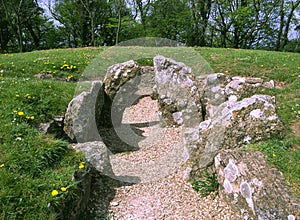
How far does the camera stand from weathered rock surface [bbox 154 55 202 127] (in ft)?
30.8

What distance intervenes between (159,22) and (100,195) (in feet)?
106

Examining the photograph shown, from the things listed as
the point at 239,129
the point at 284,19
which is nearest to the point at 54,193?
the point at 239,129

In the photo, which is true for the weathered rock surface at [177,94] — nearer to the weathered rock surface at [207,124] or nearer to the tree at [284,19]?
the weathered rock surface at [207,124]

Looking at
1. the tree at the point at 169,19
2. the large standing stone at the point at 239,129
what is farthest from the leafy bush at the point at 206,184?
the tree at the point at 169,19

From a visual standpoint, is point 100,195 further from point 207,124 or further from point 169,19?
point 169,19

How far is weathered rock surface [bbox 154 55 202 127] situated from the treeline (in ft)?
74.2

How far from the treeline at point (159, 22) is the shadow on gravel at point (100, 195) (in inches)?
1069

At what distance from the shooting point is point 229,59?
595 inches

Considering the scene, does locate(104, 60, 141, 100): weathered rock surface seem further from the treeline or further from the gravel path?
the treeline

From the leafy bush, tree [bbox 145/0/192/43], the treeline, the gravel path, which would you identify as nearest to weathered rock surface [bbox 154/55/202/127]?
the gravel path

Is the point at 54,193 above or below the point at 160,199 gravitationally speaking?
above

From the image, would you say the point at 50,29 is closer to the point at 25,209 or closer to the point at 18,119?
the point at 18,119

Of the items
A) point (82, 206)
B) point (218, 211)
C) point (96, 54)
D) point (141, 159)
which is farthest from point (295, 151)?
point (96, 54)

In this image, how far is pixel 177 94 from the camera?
9.62 metres
